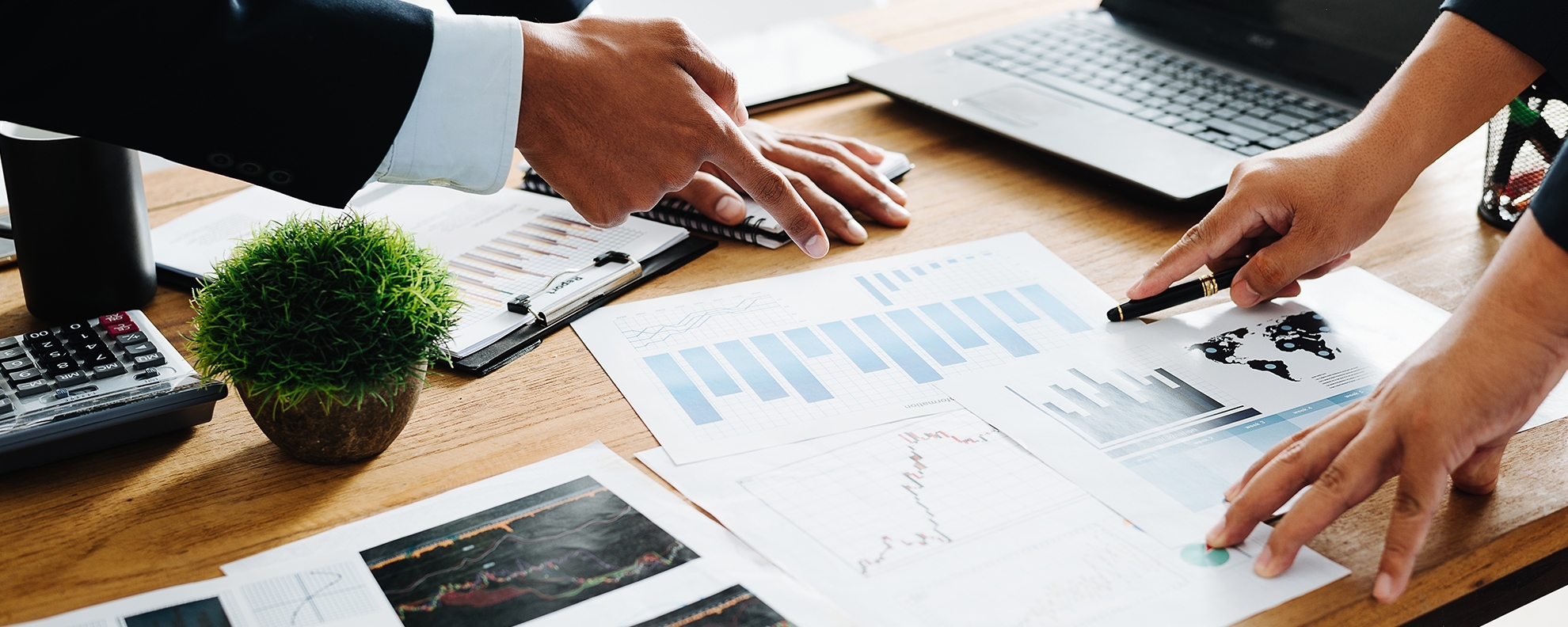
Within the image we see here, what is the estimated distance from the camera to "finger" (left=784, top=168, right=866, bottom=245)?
1.05 m

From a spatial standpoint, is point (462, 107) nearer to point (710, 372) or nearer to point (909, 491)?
point (710, 372)

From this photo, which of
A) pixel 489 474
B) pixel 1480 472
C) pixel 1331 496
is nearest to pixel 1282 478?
pixel 1331 496

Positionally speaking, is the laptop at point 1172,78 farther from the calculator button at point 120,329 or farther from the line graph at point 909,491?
the calculator button at point 120,329

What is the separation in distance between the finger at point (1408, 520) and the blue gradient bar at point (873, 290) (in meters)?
0.42

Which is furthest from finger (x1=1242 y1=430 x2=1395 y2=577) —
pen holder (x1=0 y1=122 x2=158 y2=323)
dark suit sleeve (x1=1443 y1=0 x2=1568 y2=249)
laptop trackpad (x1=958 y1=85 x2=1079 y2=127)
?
pen holder (x1=0 y1=122 x2=158 y2=323)

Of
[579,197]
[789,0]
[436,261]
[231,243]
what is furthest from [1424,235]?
[789,0]

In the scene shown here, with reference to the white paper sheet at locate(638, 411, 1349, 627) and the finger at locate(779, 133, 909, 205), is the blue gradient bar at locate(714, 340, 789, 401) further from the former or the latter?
the finger at locate(779, 133, 909, 205)

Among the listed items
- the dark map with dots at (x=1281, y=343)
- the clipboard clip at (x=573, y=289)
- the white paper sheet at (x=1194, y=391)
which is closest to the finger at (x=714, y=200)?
the clipboard clip at (x=573, y=289)

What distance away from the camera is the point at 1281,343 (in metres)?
0.87

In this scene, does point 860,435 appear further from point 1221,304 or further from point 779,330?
point 1221,304

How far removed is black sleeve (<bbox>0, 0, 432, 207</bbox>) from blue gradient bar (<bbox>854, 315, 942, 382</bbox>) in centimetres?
38

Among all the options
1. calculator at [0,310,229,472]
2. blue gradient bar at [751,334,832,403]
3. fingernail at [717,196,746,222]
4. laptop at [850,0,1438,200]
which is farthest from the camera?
laptop at [850,0,1438,200]

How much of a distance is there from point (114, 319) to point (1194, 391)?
2.50 ft

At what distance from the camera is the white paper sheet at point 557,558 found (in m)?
0.59
